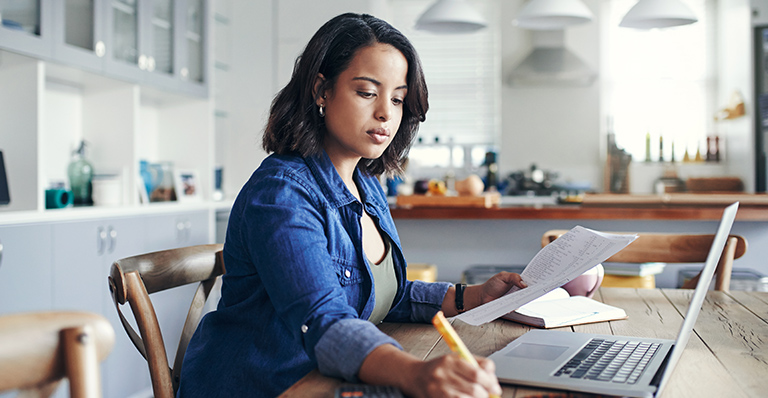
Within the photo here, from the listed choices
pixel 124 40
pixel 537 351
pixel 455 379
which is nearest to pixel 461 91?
pixel 124 40

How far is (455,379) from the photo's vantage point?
632 millimetres

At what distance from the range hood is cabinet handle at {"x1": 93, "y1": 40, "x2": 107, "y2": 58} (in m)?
3.59

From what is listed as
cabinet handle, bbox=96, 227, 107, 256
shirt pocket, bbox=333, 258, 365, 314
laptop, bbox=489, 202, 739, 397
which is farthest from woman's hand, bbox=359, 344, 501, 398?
cabinet handle, bbox=96, 227, 107, 256

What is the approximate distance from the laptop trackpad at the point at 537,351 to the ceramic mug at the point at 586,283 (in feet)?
1.60

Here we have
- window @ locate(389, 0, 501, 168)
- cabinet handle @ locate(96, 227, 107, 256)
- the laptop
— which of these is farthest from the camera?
window @ locate(389, 0, 501, 168)

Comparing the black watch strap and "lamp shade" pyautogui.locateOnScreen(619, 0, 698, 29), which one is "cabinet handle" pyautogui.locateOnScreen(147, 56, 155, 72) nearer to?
the black watch strap

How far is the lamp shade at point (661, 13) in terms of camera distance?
3289 mm

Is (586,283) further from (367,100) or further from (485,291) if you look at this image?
(367,100)

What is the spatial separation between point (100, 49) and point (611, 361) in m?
2.55

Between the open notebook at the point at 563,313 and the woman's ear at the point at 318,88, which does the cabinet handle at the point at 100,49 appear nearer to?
the woman's ear at the point at 318,88

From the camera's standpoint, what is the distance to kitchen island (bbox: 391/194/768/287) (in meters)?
2.63

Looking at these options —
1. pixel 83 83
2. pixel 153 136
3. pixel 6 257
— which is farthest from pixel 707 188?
pixel 6 257

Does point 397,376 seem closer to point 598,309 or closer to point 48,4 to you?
point 598,309

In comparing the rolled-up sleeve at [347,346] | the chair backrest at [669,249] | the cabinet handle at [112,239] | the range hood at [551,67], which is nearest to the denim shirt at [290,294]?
the rolled-up sleeve at [347,346]
